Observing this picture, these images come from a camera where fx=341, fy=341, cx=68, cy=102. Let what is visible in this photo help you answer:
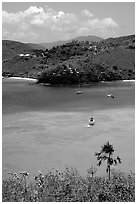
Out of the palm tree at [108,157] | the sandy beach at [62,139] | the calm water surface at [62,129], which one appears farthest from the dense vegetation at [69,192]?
the calm water surface at [62,129]

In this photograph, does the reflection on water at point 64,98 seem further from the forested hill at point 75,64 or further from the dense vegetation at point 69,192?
the dense vegetation at point 69,192

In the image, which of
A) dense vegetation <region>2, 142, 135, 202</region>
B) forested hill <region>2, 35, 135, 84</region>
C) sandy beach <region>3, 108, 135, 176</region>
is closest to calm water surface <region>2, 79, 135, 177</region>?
sandy beach <region>3, 108, 135, 176</region>

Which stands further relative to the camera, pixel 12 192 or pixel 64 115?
pixel 64 115

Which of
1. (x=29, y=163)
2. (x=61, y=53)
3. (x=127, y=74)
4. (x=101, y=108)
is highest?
(x=61, y=53)

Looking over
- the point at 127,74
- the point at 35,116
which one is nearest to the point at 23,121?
the point at 35,116

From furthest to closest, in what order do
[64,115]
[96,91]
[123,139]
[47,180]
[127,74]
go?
[127,74] < [96,91] < [64,115] < [123,139] < [47,180]

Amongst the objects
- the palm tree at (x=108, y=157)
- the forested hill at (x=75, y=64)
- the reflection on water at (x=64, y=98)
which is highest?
the forested hill at (x=75, y=64)

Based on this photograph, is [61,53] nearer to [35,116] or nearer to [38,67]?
[38,67]
